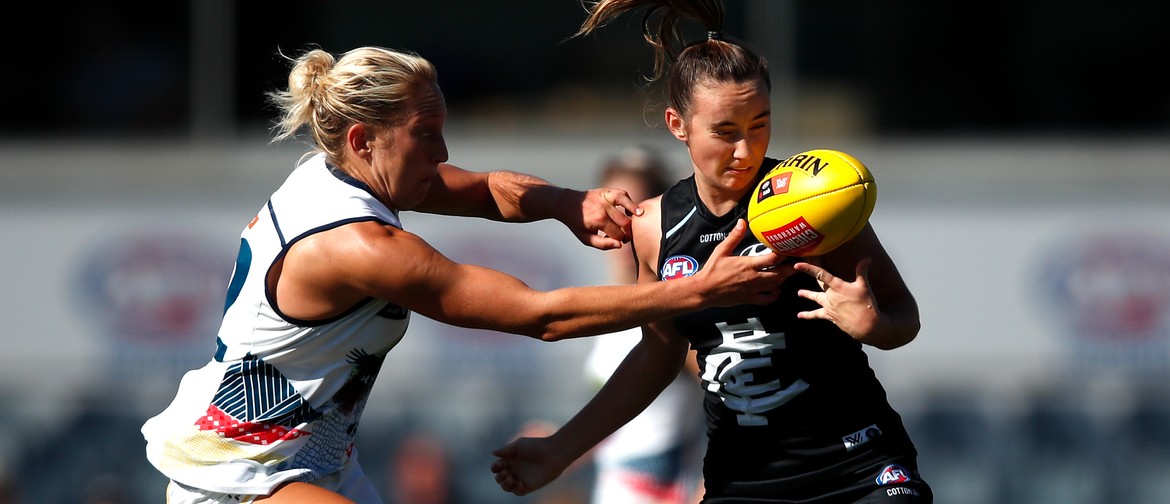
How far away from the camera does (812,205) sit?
3045 millimetres

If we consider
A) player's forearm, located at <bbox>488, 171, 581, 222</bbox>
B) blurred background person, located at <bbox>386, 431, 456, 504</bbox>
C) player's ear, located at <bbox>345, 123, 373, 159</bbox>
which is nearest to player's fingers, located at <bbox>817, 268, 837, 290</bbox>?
player's forearm, located at <bbox>488, 171, 581, 222</bbox>

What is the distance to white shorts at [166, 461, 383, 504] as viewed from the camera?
327 centimetres

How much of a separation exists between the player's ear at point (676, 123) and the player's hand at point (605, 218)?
244mm

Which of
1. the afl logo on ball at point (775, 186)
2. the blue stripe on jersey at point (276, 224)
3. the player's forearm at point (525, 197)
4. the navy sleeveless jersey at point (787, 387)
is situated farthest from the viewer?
the player's forearm at point (525, 197)

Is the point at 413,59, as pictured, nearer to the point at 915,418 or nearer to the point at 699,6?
the point at 699,6

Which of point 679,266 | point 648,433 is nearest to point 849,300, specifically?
point 679,266

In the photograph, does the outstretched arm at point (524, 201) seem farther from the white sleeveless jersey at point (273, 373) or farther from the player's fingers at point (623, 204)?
the white sleeveless jersey at point (273, 373)

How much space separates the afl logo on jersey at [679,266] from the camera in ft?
11.1

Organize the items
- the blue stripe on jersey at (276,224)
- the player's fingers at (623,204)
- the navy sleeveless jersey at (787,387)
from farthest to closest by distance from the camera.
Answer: the player's fingers at (623,204) → the navy sleeveless jersey at (787,387) → the blue stripe on jersey at (276,224)

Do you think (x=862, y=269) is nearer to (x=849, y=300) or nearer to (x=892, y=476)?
(x=849, y=300)

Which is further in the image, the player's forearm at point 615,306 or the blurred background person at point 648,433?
the blurred background person at point 648,433

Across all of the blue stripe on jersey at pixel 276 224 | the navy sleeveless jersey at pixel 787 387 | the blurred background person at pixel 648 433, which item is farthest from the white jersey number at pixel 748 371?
the blurred background person at pixel 648 433

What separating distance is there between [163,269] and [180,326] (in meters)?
0.43

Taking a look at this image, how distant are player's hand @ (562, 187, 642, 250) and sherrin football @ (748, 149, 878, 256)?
0.50 metres
